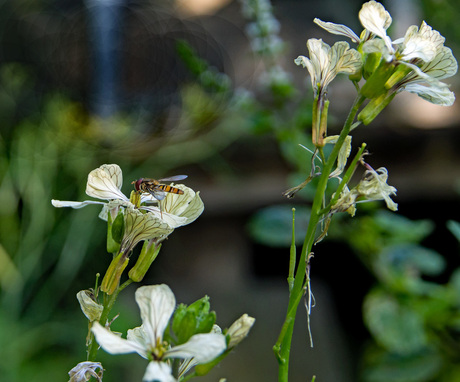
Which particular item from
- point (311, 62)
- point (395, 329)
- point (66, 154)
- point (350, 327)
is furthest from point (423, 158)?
point (311, 62)

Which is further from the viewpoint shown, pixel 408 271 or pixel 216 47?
pixel 216 47

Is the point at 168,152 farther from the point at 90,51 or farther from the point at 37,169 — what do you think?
the point at 90,51

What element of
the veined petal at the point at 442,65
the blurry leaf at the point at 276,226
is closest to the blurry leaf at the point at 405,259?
the blurry leaf at the point at 276,226

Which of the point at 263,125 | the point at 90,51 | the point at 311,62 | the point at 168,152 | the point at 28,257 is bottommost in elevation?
the point at 28,257

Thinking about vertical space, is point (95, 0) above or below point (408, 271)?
above

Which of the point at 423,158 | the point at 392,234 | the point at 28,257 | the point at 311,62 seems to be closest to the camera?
the point at 311,62

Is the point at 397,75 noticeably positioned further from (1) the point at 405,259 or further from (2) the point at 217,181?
(2) the point at 217,181

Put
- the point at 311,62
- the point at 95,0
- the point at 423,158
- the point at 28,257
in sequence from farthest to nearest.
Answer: the point at 95,0
the point at 423,158
the point at 28,257
the point at 311,62
